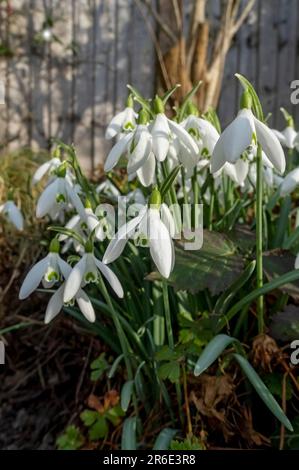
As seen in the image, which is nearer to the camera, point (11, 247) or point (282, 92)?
point (11, 247)

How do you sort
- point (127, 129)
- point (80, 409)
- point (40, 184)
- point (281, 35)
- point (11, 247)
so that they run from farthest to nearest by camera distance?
point (281, 35), point (40, 184), point (11, 247), point (80, 409), point (127, 129)

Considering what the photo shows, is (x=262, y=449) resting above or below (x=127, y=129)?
below

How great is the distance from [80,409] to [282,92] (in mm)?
3479

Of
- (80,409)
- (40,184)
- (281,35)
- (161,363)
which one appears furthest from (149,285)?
(281,35)

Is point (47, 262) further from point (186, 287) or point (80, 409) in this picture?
point (80, 409)

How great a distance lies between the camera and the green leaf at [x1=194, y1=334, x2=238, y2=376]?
1344 millimetres

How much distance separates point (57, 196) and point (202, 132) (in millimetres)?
388

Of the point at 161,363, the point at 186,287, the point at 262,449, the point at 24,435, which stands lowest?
the point at 24,435

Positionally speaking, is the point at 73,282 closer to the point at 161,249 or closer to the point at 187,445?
the point at 161,249

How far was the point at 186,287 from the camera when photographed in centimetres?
145

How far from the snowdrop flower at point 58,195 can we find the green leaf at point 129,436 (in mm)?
511

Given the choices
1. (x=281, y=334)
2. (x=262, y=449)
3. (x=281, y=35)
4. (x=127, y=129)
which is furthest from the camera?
(x=281, y=35)

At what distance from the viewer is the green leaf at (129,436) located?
1.53 meters

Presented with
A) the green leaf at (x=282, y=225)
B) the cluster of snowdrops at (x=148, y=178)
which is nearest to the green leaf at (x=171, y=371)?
the cluster of snowdrops at (x=148, y=178)
